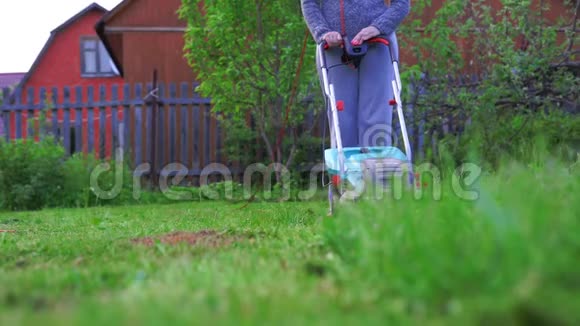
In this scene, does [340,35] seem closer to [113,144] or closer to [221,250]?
[221,250]

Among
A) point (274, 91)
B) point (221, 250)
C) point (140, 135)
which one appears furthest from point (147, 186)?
point (221, 250)


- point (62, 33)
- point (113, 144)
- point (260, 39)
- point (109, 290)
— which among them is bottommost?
point (109, 290)

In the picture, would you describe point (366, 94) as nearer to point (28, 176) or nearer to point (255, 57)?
point (255, 57)

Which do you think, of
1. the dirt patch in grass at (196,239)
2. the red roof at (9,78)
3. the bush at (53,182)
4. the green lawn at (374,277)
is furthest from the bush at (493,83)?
the red roof at (9,78)

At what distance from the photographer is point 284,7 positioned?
870 cm

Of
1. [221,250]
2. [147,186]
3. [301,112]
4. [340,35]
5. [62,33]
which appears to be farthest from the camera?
[62,33]

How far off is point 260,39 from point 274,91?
2.23 feet

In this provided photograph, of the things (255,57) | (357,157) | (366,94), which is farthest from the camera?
(255,57)

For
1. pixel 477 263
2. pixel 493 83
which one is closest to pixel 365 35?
pixel 477 263

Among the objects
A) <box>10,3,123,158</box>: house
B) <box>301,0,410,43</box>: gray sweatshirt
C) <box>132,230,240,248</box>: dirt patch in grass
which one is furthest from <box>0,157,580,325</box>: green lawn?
<box>10,3,123,158</box>: house

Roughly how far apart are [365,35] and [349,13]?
34cm

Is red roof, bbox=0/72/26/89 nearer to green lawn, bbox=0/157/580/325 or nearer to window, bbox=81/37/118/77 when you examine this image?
window, bbox=81/37/118/77

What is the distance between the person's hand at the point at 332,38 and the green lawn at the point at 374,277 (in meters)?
1.97

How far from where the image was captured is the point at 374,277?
1.78 meters
